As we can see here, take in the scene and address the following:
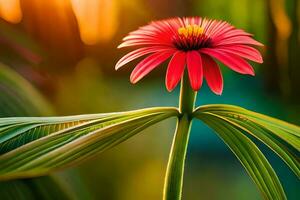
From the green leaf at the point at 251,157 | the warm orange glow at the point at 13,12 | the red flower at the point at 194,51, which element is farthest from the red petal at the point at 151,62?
the warm orange glow at the point at 13,12

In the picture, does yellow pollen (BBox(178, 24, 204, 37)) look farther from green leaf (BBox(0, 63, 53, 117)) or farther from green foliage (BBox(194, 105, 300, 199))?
green leaf (BBox(0, 63, 53, 117))

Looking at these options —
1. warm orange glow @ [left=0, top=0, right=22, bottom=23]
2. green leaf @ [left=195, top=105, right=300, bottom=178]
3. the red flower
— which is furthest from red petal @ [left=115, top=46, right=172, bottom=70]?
warm orange glow @ [left=0, top=0, right=22, bottom=23]

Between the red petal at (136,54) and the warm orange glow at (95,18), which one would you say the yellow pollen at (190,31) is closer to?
the red petal at (136,54)

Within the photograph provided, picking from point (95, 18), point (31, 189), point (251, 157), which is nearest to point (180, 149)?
point (251, 157)

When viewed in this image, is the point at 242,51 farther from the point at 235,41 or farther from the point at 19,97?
the point at 19,97

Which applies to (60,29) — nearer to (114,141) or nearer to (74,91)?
(74,91)
